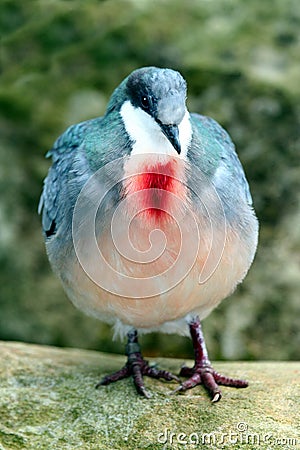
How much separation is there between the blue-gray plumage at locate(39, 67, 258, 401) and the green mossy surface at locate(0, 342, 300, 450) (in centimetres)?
15

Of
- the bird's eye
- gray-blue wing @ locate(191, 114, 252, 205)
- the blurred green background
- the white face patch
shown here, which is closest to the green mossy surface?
gray-blue wing @ locate(191, 114, 252, 205)

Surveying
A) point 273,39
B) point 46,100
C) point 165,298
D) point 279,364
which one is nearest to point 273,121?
point 273,39

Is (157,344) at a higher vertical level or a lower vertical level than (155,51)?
lower

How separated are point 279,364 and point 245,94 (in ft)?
10.4

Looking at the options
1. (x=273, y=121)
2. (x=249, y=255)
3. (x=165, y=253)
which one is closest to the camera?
(x=165, y=253)

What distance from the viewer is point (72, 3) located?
8766 millimetres

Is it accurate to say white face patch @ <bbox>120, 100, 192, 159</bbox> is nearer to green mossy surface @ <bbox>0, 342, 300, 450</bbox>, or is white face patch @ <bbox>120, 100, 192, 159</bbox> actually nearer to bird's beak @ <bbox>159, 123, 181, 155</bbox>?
bird's beak @ <bbox>159, 123, 181, 155</bbox>

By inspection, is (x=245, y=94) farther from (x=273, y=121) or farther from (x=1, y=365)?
(x=1, y=365)

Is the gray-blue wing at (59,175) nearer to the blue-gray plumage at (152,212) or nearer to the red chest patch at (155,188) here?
the blue-gray plumage at (152,212)

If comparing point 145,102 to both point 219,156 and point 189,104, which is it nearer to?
point 219,156

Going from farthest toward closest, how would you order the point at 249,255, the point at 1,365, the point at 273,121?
the point at 273,121 → the point at 1,365 → the point at 249,255

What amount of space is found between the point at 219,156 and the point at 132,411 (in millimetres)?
1615

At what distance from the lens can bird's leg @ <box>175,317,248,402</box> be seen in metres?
4.98

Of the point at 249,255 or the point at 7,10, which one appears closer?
the point at 249,255
